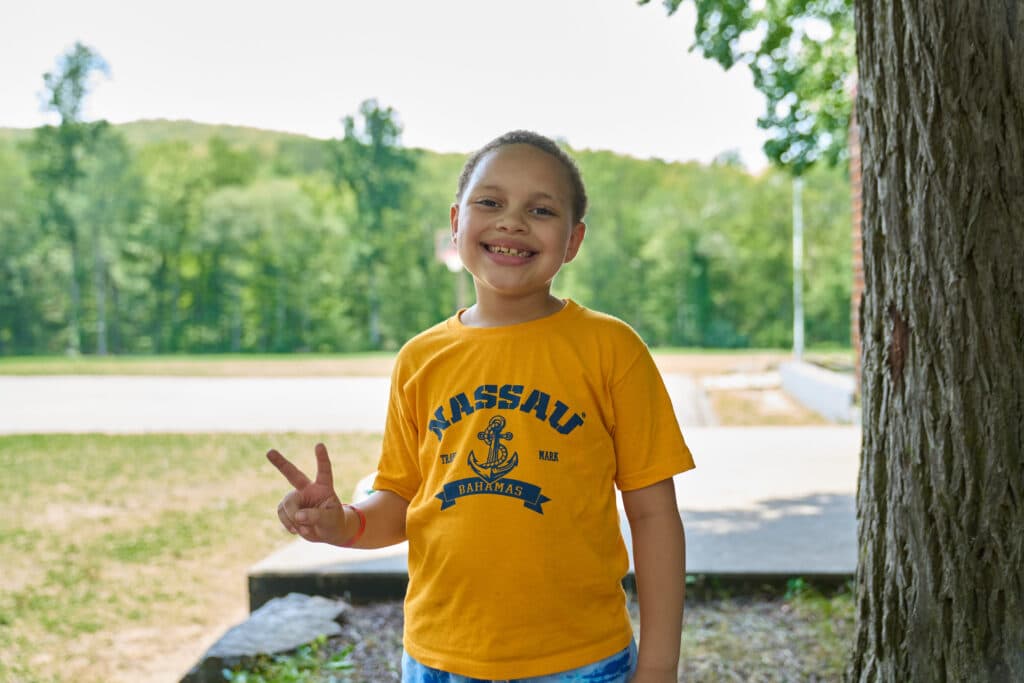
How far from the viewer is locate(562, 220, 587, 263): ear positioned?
148 centimetres

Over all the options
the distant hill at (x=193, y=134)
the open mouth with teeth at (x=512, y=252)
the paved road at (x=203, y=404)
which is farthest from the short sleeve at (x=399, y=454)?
the distant hill at (x=193, y=134)

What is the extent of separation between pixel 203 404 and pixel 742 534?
9700 millimetres

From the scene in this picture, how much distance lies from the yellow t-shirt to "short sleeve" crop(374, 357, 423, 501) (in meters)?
0.07

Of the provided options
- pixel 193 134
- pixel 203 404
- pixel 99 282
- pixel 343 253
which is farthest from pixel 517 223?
pixel 193 134

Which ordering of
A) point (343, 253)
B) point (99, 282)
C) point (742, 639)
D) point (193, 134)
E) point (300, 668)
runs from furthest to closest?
1. point (193, 134)
2. point (343, 253)
3. point (99, 282)
4. point (742, 639)
5. point (300, 668)

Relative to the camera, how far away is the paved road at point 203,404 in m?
10.7

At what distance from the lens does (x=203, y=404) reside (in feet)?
41.8

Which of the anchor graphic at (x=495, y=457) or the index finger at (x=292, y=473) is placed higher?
the anchor graphic at (x=495, y=457)

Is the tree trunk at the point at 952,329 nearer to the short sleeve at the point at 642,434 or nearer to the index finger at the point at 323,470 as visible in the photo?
the short sleeve at the point at 642,434

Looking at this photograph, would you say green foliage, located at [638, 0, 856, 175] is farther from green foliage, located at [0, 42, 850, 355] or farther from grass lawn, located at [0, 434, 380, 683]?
green foliage, located at [0, 42, 850, 355]

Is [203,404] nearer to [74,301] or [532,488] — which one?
[532,488]

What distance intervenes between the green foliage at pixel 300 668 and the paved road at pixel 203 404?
690 cm

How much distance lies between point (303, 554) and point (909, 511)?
2.75 meters

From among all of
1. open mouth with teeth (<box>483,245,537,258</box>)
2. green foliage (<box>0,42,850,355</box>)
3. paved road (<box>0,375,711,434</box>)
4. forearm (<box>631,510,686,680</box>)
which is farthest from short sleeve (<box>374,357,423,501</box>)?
green foliage (<box>0,42,850,355</box>)
